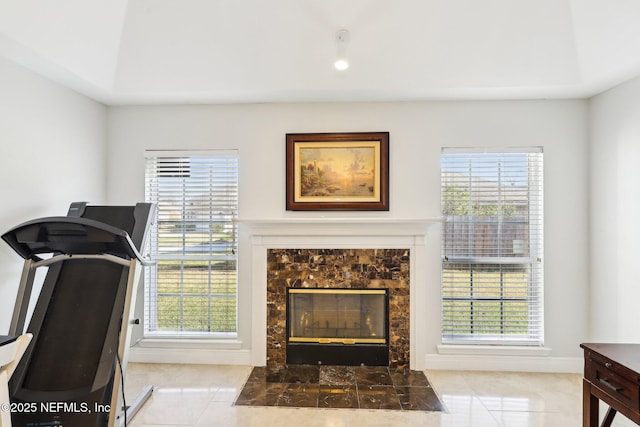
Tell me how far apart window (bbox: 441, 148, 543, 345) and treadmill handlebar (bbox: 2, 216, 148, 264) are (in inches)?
109

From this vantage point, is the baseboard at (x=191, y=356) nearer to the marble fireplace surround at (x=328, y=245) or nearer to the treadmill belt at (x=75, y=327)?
the marble fireplace surround at (x=328, y=245)

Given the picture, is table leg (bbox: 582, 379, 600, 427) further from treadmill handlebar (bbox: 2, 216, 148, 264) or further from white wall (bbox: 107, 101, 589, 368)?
treadmill handlebar (bbox: 2, 216, 148, 264)

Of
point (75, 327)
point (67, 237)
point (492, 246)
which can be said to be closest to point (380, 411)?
point (492, 246)

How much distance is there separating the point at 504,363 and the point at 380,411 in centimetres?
149

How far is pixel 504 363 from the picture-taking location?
133 inches

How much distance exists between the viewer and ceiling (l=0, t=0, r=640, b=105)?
259cm

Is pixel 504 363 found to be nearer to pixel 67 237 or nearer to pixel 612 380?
pixel 612 380

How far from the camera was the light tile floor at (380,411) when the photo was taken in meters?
2.53

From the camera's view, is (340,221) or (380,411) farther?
(340,221)

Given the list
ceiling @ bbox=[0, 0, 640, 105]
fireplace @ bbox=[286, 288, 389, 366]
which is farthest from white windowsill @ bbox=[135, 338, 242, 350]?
ceiling @ bbox=[0, 0, 640, 105]

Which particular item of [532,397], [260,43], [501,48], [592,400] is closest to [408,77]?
[501,48]

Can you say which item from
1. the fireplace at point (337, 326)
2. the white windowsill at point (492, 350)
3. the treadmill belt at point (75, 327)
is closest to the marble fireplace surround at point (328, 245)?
the fireplace at point (337, 326)

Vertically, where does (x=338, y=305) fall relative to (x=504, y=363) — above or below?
above

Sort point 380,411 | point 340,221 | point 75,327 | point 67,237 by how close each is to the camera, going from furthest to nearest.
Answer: point 340,221, point 380,411, point 75,327, point 67,237
